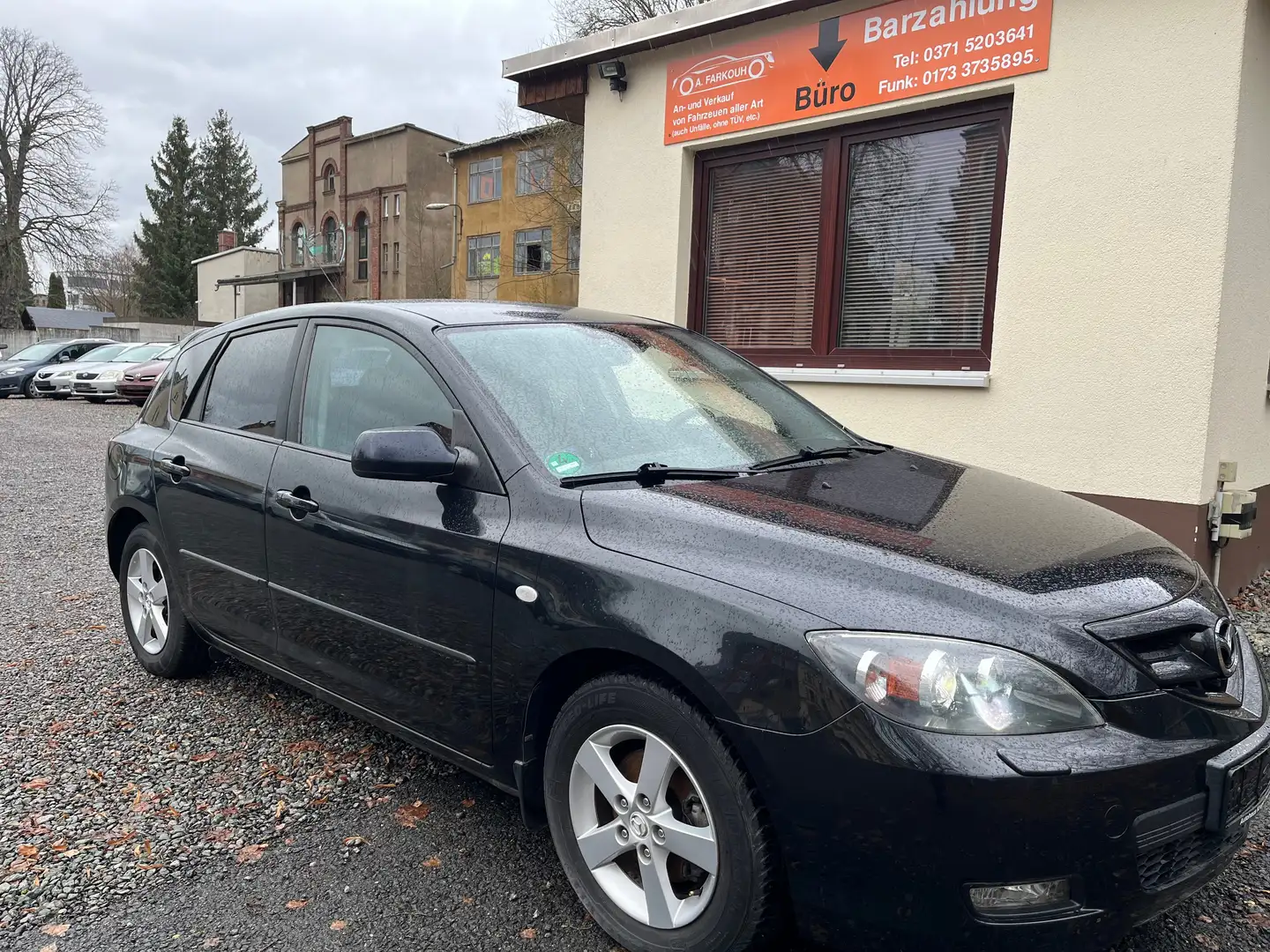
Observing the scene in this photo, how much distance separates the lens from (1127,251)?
5672mm

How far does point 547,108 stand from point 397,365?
6.64 metres

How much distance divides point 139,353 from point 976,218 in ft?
77.8

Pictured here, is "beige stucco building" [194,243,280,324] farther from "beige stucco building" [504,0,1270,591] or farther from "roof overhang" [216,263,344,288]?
"beige stucco building" [504,0,1270,591]

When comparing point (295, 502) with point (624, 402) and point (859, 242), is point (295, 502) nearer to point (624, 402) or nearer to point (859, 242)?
point (624, 402)

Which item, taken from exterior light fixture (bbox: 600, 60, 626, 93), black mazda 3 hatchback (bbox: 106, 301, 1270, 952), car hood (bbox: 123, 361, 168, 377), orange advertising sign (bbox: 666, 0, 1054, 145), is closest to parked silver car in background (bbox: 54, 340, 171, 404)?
car hood (bbox: 123, 361, 168, 377)

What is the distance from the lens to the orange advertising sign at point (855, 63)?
20.0 ft

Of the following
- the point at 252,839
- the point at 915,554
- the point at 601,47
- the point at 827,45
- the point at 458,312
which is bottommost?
the point at 252,839

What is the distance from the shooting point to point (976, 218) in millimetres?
6539

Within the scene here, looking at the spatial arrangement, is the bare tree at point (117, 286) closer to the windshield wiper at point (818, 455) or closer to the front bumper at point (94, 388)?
the front bumper at point (94, 388)

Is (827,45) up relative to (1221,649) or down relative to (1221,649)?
up

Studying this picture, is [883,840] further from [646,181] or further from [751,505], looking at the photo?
[646,181]

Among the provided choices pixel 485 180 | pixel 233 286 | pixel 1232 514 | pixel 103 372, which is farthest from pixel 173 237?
pixel 1232 514

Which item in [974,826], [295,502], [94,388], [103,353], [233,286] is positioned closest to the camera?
[974,826]

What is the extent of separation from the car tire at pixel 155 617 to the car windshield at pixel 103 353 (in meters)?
23.0
